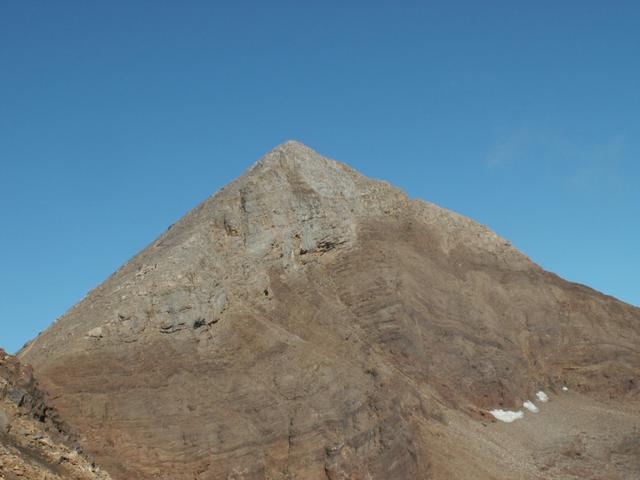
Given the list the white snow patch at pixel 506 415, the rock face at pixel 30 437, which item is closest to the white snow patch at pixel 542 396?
the white snow patch at pixel 506 415

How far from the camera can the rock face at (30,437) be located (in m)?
22.5

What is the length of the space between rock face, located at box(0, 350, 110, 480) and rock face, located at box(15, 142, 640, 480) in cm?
290

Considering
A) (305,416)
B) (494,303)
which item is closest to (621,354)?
(494,303)

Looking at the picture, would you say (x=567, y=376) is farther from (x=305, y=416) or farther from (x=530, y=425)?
(x=305, y=416)

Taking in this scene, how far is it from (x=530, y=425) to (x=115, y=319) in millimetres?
23578

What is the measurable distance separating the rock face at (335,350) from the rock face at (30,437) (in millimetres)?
2899

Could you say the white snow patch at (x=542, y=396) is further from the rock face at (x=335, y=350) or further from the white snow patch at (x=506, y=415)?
the white snow patch at (x=506, y=415)

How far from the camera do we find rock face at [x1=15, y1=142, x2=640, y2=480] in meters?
33.4

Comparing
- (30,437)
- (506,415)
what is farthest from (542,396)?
(30,437)

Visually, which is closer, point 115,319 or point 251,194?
point 115,319

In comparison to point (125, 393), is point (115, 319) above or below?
above

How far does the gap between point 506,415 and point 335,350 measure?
11580mm

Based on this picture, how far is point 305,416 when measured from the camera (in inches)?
1394

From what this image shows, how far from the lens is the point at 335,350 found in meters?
41.1
